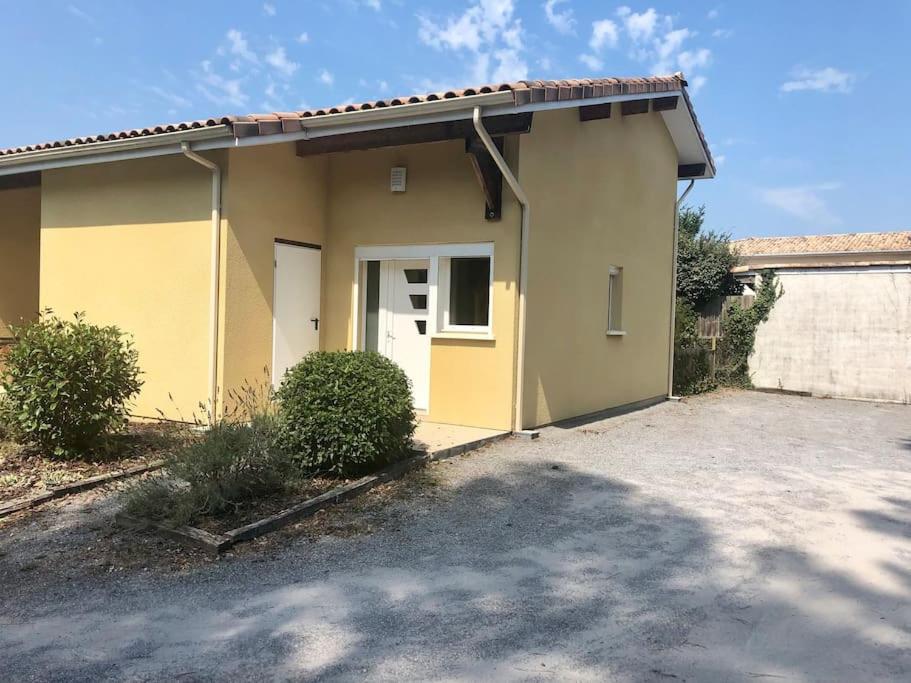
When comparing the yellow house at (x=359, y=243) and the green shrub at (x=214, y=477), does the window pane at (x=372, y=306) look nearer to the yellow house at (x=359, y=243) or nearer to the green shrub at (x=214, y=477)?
the yellow house at (x=359, y=243)

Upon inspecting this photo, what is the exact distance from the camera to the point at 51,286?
9.81 m

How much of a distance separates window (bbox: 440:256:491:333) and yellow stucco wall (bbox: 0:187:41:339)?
860 cm

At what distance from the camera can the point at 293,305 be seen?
9.36 meters

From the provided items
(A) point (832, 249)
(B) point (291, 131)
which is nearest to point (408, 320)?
(B) point (291, 131)

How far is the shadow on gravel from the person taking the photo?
3.14m

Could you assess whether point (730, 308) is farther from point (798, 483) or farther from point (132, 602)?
point (132, 602)

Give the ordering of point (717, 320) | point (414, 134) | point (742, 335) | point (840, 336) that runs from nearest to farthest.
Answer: point (414, 134), point (840, 336), point (742, 335), point (717, 320)

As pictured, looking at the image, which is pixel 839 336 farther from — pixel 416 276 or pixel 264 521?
pixel 264 521

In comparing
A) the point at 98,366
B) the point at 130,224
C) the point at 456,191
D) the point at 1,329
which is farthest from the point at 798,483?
the point at 1,329

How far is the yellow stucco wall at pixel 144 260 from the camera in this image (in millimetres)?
8523

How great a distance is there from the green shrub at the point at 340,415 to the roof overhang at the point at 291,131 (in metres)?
2.69

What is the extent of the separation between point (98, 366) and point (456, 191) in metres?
4.68

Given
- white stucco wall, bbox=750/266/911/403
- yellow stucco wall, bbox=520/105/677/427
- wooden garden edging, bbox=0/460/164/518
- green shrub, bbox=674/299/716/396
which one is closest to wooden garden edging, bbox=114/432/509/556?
wooden garden edging, bbox=0/460/164/518

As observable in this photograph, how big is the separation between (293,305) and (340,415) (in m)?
3.70
